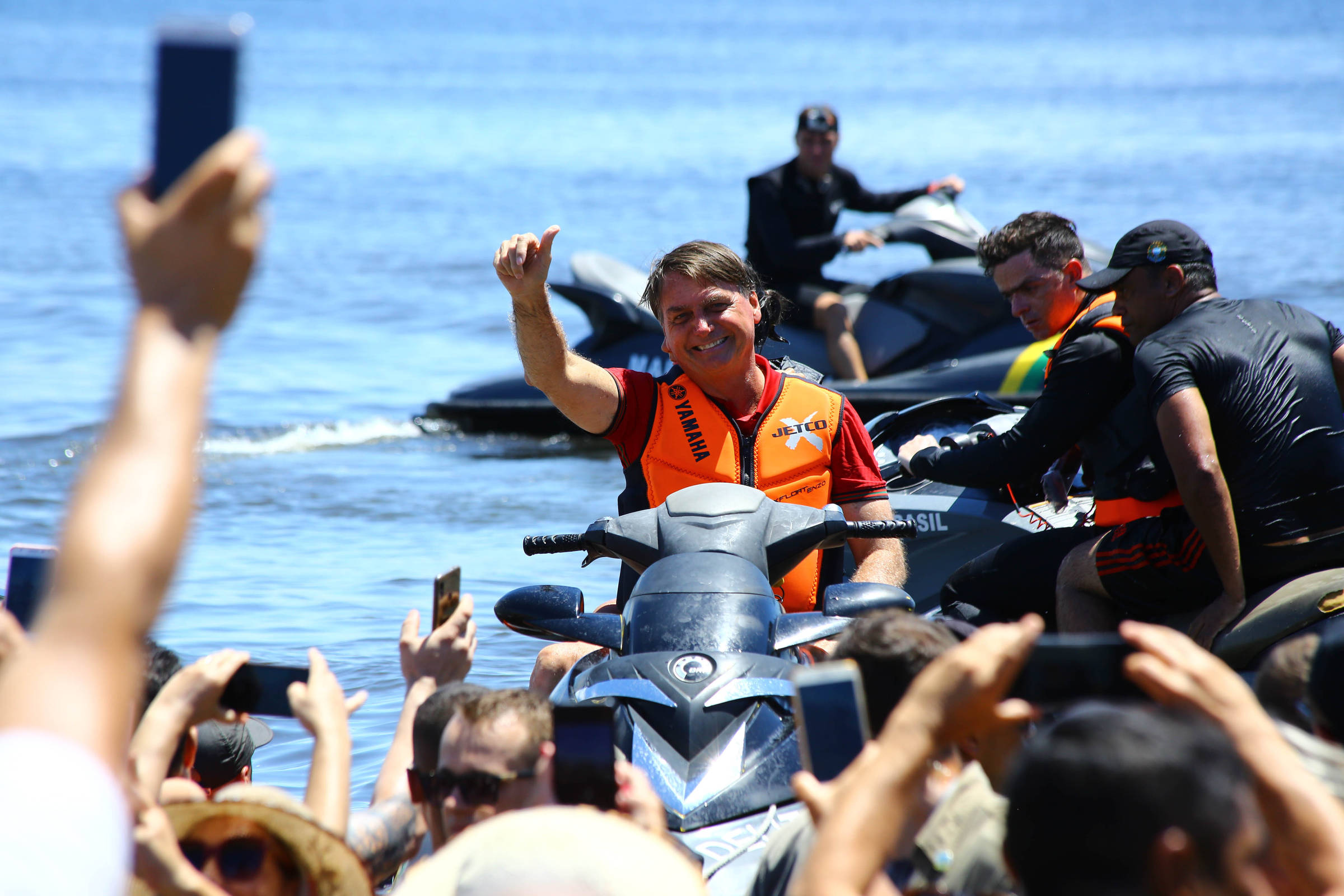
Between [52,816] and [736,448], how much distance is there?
112 inches

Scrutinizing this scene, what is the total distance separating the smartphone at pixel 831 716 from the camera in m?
→ 1.95

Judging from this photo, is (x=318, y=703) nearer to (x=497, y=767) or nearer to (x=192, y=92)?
(x=497, y=767)

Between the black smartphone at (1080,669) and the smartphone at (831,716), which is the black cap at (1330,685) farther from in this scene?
the smartphone at (831,716)

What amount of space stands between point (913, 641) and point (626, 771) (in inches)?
17.8

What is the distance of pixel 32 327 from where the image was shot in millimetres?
16250

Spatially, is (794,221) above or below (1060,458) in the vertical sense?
above

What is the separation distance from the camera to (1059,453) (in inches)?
171

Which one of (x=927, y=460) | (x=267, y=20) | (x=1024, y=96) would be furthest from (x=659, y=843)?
(x=267, y=20)

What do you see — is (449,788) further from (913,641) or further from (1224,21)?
(1224,21)

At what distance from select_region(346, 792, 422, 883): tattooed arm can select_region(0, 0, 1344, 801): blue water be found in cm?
98

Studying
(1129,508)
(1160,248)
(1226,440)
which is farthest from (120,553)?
(1129,508)

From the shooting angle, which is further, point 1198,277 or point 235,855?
point 1198,277

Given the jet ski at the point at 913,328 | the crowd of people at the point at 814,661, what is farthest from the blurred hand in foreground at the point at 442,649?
the jet ski at the point at 913,328

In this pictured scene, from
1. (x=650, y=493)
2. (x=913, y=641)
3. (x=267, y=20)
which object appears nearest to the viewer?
(x=913, y=641)
